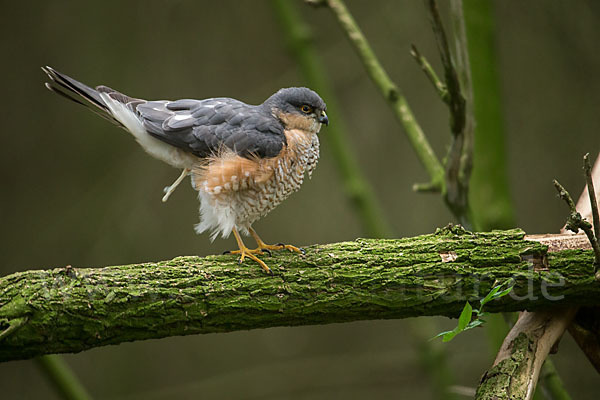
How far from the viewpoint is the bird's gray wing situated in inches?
94.5

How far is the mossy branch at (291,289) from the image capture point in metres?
1.79

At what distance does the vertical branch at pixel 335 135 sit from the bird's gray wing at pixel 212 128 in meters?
1.28

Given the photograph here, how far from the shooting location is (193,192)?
15.7ft

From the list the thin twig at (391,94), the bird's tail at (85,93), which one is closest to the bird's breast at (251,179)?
the bird's tail at (85,93)

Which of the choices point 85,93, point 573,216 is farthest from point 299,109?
point 573,216

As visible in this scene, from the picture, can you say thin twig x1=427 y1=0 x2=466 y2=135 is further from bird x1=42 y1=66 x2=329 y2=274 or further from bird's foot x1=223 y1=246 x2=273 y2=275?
bird's foot x1=223 y1=246 x2=273 y2=275

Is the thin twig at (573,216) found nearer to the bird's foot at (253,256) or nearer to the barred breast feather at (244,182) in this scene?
the bird's foot at (253,256)

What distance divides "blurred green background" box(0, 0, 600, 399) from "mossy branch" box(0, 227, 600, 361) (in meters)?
2.42

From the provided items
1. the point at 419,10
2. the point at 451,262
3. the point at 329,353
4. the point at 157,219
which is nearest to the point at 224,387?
the point at 329,353

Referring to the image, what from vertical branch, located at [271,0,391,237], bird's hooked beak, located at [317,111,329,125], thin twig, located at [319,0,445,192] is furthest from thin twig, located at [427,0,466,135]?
vertical branch, located at [271,0,391,237]

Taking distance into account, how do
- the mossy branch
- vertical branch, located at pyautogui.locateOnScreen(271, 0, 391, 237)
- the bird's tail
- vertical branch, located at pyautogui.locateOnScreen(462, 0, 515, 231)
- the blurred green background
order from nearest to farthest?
the mossy branch → the bird's tail → vertical branch, located at pyautogui.locateOnScreen(462, 0, 515, 231) → vertical branch, located at pyautogui.locateOnScreen(271, 0, 391, 237) → the blurred green background

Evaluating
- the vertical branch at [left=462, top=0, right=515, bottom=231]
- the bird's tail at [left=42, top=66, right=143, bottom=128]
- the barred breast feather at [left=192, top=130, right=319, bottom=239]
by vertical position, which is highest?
the bird's tail at [left=42, top=66, right=143, bottom=128]

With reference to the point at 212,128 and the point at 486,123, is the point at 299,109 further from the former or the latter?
the point at 486,123

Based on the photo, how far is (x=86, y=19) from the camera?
15.4ft
